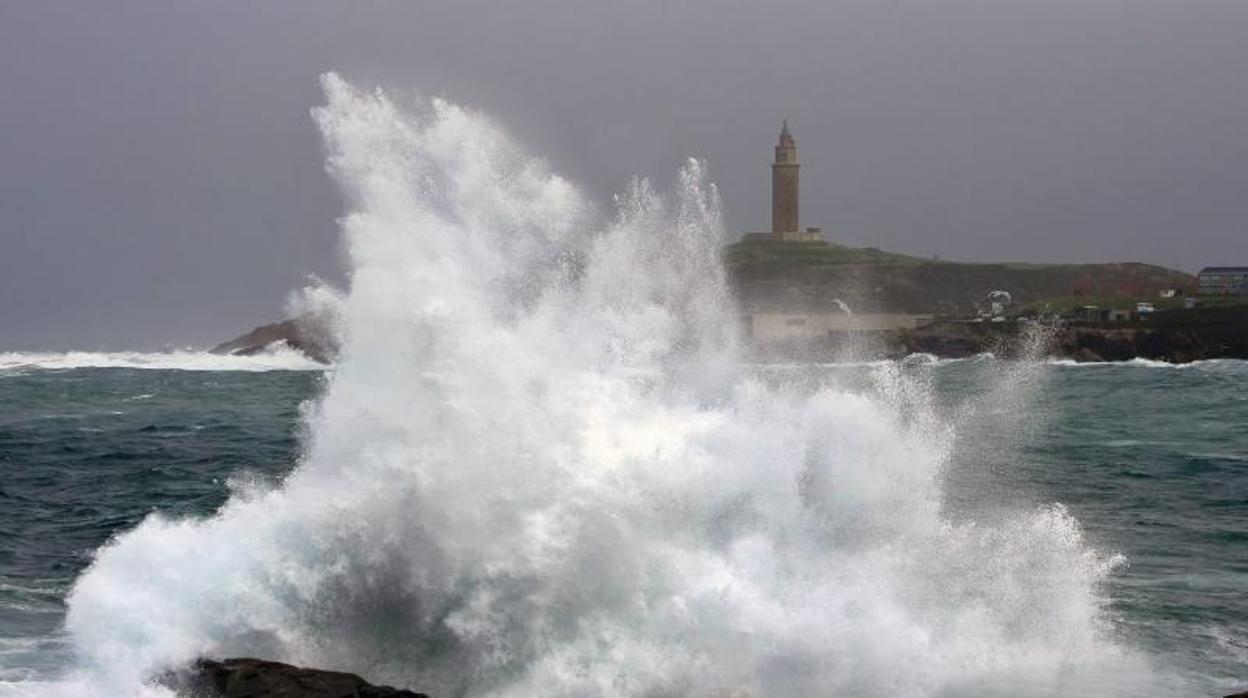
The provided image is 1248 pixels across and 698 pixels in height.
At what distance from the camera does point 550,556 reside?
16.8 m

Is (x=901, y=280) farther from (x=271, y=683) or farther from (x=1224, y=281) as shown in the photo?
(x=271, y=683)

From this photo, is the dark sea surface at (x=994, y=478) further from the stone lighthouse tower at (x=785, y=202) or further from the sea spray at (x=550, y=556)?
the stone lighthouse tower at (x=785, y=202)

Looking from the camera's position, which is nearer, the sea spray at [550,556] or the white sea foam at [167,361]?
the sea spray at [550,556]

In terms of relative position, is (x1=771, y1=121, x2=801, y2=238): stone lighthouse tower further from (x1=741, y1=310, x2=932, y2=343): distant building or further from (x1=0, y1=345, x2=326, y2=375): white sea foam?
(x1=0, y1=345, x2=326, y2=375): white sea foam

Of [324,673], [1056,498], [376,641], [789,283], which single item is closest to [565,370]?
[376,641]

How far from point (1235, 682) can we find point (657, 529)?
638 centimetres

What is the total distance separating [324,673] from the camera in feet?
49.2

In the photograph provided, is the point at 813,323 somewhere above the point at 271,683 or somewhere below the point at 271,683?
below

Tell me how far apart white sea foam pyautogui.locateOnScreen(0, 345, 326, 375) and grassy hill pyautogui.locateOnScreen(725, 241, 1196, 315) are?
4123 centimetres

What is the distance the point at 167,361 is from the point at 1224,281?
80.2 meters

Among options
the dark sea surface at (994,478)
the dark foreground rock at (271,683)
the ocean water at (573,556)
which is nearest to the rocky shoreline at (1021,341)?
the dark sea surface at (994,478)

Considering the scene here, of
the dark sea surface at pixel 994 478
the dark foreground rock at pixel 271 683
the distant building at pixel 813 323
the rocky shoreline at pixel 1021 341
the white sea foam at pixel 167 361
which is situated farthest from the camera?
the distant building at pixel 813 323

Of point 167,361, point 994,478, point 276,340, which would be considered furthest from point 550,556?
point 276,340

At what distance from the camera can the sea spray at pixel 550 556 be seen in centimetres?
1644
